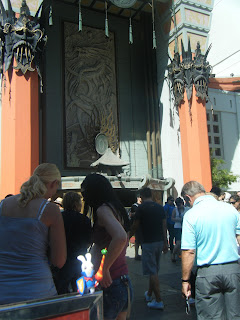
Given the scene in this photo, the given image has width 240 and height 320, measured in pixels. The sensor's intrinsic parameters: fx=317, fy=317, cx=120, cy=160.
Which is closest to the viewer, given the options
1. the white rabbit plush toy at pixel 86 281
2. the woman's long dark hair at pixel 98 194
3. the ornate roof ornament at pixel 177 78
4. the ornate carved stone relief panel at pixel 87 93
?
the white rabbit plush toy at pixel 86 281

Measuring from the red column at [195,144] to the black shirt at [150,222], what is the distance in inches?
394

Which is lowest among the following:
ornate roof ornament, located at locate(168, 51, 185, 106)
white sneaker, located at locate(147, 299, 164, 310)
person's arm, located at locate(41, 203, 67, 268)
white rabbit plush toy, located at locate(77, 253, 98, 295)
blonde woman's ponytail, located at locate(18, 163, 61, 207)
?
white sneaker, located at locate(147, 299, 164, 310)

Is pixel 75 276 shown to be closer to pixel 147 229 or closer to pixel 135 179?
pixel 147 229

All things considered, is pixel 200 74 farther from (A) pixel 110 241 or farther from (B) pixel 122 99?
(A) pixel 110 241

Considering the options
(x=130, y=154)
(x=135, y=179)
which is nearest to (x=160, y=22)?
(x=130, y=154)

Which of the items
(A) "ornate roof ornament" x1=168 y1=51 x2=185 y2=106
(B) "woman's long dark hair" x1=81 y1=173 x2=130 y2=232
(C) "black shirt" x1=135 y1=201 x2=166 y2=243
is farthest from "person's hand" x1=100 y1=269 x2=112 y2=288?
(A) "ornate roof ornament" x1=168 y1=51 x2=185 y2=106

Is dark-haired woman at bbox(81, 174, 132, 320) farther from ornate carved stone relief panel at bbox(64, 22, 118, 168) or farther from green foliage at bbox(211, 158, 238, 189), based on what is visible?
green foliage at bbox(211, 158, 238, 189)

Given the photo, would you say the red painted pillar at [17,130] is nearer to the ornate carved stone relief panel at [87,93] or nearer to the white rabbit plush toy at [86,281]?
the ornate carved stone relief panel at [87,93]

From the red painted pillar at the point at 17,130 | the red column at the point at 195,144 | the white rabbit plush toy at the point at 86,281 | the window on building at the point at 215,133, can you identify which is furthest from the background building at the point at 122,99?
the white rabbit plush toy at the point at 86,281

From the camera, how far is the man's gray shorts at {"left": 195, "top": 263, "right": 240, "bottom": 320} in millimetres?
2719

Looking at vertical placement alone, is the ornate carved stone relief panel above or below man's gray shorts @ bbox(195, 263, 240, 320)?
above

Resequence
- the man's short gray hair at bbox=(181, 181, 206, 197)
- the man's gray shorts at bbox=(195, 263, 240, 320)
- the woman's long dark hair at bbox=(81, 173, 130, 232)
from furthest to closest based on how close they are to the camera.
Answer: the man's short gray hair at bbox=(181, 181, 206, 197) → the man's gray shorts at bbox=(195, 263, 240, 320) → the woman's long dark hair at bbox=(81, 173, 130, 232)

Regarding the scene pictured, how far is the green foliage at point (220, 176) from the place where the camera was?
17195 millimetres

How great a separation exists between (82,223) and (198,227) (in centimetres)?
115
